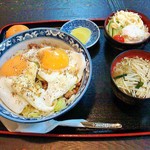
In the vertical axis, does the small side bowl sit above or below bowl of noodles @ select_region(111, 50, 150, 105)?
above

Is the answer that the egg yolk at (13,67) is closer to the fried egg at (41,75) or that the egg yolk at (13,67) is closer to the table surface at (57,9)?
the fried egg at (41,75)

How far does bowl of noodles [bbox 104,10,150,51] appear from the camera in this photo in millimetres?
1542

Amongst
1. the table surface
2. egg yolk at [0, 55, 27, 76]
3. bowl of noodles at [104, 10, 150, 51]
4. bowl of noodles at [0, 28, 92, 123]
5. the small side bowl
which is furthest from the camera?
the table surface

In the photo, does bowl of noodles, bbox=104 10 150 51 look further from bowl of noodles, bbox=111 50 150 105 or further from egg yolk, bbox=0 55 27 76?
egg yolk, bbox=0 55 27 76

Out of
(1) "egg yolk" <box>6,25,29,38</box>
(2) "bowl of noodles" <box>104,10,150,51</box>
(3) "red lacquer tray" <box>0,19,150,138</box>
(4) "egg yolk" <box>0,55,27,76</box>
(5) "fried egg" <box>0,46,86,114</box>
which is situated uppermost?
(1) "egg yolk" <box>6,25,29,38</box>

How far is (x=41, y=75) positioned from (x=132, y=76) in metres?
0.52

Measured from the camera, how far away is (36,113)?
125 centimetres

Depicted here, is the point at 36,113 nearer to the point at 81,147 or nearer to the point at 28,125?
the point at 28,125

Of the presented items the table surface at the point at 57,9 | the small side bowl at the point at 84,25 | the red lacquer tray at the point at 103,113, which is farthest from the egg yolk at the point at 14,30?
the red lacquer tray at the point at 103,113

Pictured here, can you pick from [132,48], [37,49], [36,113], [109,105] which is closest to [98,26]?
[132,48]

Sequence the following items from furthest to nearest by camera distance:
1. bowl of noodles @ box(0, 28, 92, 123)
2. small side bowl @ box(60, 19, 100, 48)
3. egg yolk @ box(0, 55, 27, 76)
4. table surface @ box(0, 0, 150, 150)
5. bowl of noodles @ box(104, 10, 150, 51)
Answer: table surface @ box(0, 0, 150, 150) < small side bowl @ box(60, 19, 100, 48) < bowl of noodles @ box(104, 10, 150, 51) < egg yolk @ box(0, 55, 27, 76) < bowl of noodles @ box(0, 28, 92, 123)

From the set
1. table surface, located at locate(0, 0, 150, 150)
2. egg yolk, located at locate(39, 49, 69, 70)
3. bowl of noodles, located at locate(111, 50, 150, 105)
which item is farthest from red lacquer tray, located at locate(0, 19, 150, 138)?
table surface, located at locate(0, 0, 150, 150)

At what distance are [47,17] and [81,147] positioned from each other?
1.03 metres

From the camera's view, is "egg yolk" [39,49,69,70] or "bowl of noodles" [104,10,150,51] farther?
"bowl of noodles" [104,10,150,51]
